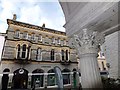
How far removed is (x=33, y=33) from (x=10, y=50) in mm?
3141

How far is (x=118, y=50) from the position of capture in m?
3.99

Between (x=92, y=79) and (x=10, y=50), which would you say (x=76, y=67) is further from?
(x=92, y=79)

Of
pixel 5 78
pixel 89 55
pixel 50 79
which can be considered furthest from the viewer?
pixel 50 79

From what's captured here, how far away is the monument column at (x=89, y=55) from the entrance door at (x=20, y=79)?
30.9 feet

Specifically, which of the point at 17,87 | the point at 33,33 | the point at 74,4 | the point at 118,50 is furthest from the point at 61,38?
the point at 74,4

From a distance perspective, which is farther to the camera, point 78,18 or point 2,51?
point 2,51

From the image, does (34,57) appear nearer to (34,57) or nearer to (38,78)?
(34,57)

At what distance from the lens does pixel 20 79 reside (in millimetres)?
9750

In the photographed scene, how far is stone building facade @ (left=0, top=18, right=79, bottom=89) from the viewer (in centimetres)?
966

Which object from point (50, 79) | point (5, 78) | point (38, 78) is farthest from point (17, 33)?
point (50, 79)

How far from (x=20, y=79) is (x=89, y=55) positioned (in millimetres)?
9863

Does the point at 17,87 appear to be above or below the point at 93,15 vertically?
below

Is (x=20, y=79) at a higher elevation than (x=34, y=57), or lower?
lower

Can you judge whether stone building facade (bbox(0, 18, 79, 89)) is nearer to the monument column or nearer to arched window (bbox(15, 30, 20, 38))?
arched window (bbox(15, 30, 20, 38))
